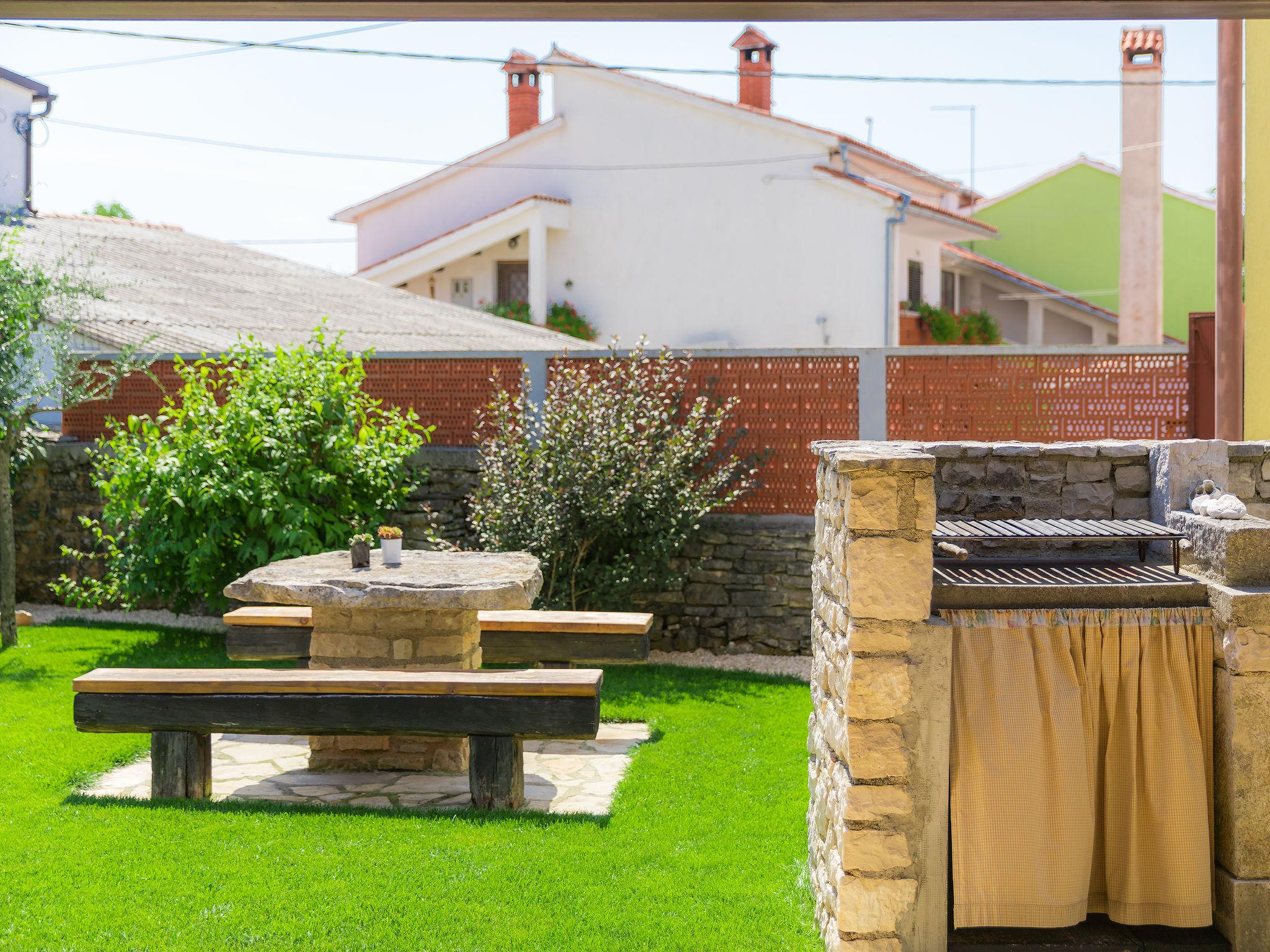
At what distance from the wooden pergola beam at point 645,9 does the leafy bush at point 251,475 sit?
7.41 metres

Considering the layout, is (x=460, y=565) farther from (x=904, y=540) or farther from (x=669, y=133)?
(x=669, y=133)

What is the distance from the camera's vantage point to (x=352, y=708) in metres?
5.95

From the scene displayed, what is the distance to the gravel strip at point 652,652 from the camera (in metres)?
9.77

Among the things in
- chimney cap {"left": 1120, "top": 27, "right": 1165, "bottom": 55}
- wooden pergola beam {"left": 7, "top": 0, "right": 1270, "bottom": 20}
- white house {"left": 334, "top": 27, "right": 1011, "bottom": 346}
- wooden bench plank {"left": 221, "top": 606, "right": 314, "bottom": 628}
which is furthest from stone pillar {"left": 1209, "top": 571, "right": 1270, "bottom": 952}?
chimney cap {"left": 1120, "top": 27, "right": 1165, "bottom": 55}

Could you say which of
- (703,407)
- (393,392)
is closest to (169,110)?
(393,392)

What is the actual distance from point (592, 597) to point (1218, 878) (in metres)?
5.94

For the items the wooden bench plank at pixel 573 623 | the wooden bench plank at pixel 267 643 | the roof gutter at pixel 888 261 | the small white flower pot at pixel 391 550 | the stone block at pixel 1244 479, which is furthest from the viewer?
the roof gutter at pixel 888 261

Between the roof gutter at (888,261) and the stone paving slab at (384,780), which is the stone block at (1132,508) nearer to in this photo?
the stone paving slab at (384,780)

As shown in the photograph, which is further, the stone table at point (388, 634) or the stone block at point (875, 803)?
the stone table at point (388, 634)

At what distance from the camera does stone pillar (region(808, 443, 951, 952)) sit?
13.5 ft

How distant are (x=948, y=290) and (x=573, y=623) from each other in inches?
788

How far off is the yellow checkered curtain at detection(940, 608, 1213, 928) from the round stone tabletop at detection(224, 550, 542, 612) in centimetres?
274

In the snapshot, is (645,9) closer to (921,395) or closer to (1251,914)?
(1251,914)

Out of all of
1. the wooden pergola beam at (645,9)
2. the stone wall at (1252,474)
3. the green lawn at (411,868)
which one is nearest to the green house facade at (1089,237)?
the stone wall at (1252,474)
